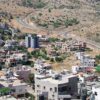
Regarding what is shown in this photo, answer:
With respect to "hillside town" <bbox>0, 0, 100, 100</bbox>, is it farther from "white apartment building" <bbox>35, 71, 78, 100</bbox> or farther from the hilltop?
the hilltop

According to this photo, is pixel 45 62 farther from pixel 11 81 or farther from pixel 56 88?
pixel 56 88

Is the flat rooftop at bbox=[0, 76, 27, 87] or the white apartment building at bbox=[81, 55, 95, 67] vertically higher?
the flat rooftop at bbox=[0, 76, 27, 87]

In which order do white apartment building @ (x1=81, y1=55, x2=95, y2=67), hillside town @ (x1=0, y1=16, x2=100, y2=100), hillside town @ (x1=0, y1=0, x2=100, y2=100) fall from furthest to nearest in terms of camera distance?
1. white apartment building @ (x1=81, y1=55, x2=95, y2=67)
2. hillside town @ (x1=0, y1=0, x2=100, y2=100)
3. hillside town @ (x1=0, y1=16, x2=100, y2=100)

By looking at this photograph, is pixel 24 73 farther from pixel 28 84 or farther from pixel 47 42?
pixel 47 42

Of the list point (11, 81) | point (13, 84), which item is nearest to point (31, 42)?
point (11, 81)

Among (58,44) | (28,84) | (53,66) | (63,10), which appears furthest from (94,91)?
(63,10)

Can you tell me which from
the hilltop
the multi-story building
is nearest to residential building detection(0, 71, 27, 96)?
the multi-story building

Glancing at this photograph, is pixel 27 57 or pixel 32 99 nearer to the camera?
pixel 32 99
